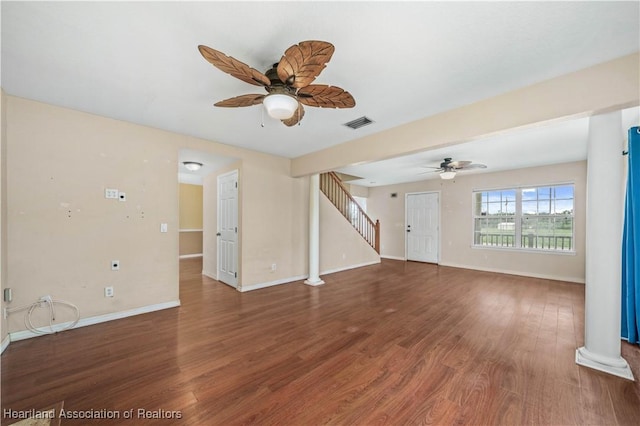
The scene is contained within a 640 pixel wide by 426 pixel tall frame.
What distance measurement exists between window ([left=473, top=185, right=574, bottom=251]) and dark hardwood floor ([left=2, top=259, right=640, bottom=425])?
233 centimetres

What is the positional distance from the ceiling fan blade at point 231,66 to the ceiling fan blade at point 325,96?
33 cm

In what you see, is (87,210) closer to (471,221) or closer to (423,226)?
(423,226)

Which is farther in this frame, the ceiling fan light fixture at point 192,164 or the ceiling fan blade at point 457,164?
the ceiling fan light fixture at point 192,164

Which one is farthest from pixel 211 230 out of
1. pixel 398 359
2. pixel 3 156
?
pixel 398 359

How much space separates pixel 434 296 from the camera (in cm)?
414

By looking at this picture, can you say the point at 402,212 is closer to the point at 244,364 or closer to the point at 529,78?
the point at 529,78

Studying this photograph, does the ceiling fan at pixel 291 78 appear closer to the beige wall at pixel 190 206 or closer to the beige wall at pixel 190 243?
the beige wall at pixel 190 206

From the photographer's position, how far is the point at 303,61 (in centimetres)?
153

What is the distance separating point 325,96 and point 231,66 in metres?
0.74

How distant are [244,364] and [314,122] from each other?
279 cm

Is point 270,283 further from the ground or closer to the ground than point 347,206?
closer to the ground

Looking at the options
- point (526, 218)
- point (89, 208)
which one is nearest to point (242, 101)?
point (89, 208)

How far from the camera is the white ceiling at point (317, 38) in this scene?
4.87 feet

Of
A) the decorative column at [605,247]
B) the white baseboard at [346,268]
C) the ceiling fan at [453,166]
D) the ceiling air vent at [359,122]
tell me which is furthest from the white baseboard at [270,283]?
the decorative column at [605,247]
